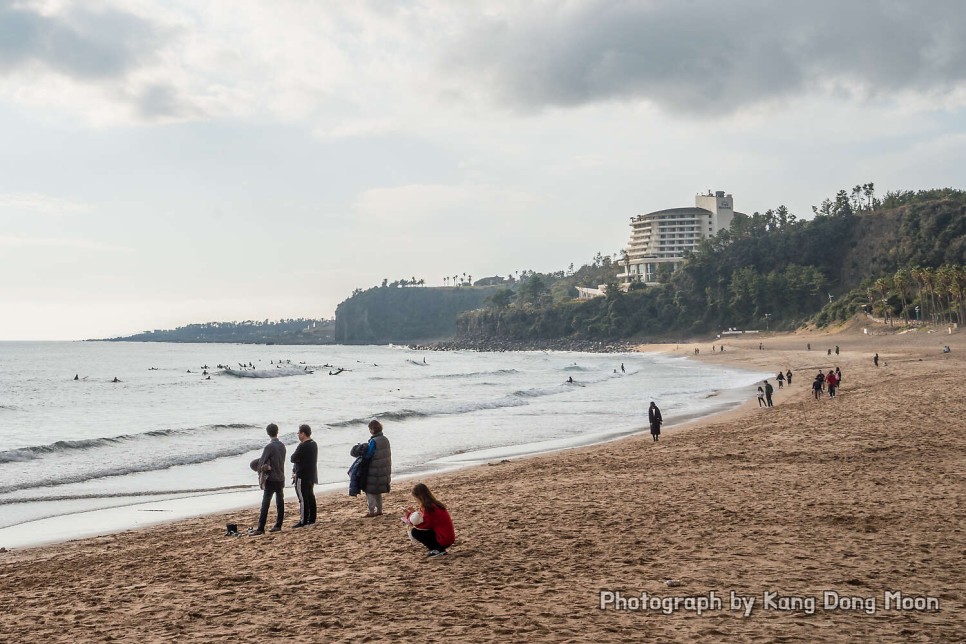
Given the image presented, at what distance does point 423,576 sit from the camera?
27.5 ft

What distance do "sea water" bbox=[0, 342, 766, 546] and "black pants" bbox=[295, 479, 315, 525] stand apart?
3931 mm

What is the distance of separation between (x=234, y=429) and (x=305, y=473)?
21740 mm

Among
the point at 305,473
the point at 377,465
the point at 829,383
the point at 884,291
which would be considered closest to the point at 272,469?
the point at 305,473

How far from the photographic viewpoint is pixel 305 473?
11.8 meters

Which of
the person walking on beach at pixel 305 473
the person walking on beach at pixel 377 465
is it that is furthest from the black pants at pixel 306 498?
the person walking on beach at pixel 377 465

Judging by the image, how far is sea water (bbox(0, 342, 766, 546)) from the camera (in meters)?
17.0

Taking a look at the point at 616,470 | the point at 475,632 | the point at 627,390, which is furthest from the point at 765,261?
the point at 475,632

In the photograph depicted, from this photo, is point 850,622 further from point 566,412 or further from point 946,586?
point 566,412

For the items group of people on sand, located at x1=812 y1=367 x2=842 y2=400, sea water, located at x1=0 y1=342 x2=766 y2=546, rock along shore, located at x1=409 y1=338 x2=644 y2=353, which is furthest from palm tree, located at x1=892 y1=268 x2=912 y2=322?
group of people on sand, located at x1=812 y1=367 x2=842 y2=400

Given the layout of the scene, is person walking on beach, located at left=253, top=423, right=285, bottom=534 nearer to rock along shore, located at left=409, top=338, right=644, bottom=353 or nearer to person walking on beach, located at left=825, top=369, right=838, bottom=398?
person walking on beach, located at left=825, top=369, right=838, bottom=398

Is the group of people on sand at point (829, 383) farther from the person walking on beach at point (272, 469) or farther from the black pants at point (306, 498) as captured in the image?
Result: the person walking on beach at point (272, 469)

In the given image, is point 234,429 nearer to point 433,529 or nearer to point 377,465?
point 377,465

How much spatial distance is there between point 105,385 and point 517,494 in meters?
66.6

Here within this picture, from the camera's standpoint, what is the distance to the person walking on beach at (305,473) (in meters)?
11.8
